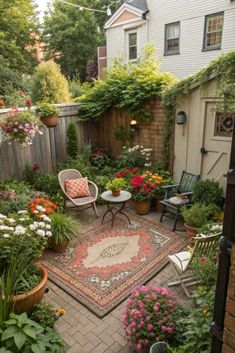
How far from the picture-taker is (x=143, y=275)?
3672 millimetres

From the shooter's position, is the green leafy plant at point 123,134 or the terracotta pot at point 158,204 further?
the green leafy plant at point 123,134

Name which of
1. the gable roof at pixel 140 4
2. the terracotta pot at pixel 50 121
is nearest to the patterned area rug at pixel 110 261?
the terracotta pot at pixel 50 121

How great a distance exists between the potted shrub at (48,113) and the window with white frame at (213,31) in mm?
6744

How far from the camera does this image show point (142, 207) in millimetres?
5551

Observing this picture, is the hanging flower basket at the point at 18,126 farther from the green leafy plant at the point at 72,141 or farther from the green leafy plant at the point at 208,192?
the green leafy plant at the point at 208,192

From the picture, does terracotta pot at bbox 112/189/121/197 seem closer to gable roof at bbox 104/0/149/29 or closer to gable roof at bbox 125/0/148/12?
gable roof at bbox 104/0/149/29

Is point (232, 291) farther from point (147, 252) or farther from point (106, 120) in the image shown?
point (106, 120)

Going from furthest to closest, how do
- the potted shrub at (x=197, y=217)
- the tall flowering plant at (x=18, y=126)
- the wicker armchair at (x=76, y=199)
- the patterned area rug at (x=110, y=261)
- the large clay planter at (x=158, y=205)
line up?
the large clay planter at (x=158, y=205) < the wicker armchair at (x=76, y=199) < the tall flowering plant at (x=18, y=126) < the potted shrub at (x=197, y=217) < the patterned area rug at (x=110, y=261)

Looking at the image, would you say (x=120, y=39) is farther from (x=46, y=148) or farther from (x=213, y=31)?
(x=46, y=148)

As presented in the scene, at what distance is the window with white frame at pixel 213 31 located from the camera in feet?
29.3

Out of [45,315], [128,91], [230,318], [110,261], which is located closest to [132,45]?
[128,91]

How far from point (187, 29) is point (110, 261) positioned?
939 centimetres

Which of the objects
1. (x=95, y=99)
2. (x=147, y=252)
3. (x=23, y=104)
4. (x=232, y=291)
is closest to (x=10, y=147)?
(x=23, y=104)

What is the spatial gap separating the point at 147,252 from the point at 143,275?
589mm
